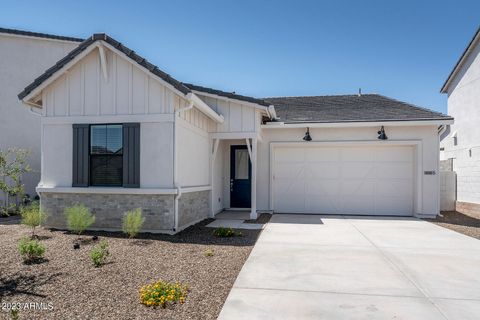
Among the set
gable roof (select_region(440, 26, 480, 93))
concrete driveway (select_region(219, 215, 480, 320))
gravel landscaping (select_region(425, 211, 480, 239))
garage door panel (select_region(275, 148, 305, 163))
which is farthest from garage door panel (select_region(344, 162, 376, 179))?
gable roof (select_region(440, 26, 480, 93))

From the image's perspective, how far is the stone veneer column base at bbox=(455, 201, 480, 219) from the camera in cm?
Result: 1076

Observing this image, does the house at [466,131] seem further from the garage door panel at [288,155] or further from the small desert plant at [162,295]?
the small desert plant at [162,295]

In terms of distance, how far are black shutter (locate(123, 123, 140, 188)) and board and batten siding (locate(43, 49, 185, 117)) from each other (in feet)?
1.36

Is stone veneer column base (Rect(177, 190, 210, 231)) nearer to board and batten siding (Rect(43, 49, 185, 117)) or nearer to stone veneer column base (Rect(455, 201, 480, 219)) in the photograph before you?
board and batten siding (Rect(43, 49, 185, 117))

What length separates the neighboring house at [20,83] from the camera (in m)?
11.4

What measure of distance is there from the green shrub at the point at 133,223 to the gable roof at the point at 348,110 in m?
6.11

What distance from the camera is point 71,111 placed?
755 centimetres

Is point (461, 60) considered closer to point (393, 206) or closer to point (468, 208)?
point (468, 208)

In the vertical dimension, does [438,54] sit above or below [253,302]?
above

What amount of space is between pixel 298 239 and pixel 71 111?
6.19 metres

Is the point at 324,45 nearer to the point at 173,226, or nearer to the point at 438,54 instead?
the point at 438,54

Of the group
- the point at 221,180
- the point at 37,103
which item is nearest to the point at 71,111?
the point at 37,103

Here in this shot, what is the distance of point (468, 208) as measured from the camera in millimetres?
11273

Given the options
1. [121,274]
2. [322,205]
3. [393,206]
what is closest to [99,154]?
[121,274]
